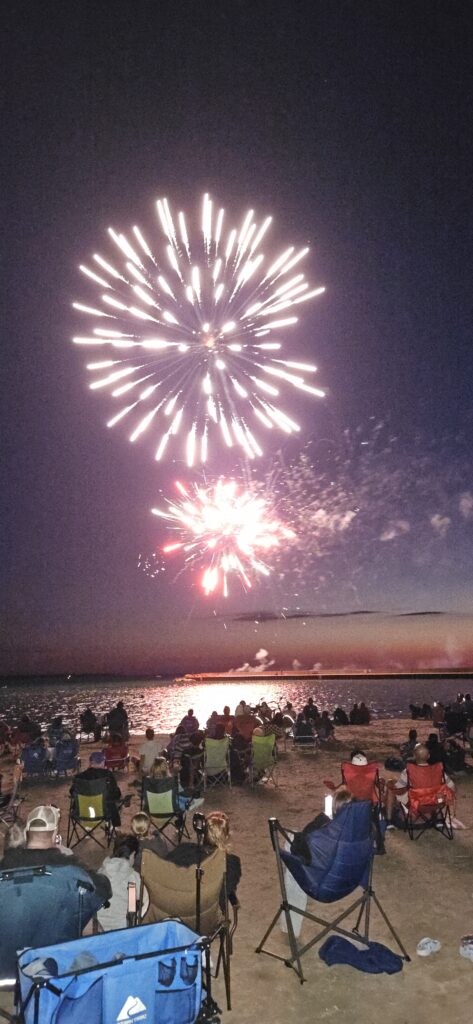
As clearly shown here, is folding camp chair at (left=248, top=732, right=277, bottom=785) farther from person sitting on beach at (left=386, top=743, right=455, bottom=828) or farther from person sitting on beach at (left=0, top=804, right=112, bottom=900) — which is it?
person sitting on beach at (left=0, top=804, right=112, bottom=900)

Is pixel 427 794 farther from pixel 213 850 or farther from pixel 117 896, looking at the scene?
pixel 117 896

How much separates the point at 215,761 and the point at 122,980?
8702 millimetres

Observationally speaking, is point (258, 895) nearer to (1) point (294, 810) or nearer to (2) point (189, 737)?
(1) point (294, 810)

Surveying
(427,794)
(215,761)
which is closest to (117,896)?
(427,794)

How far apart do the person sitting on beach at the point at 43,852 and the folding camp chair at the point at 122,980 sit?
87 centimetres

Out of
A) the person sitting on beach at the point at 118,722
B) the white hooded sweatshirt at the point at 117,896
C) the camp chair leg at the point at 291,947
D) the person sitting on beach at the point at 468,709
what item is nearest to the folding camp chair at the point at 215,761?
the camp chair leg at the point at 291,947

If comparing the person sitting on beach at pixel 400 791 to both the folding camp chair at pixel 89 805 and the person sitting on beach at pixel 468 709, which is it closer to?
the folding camp chair at pixel 89 805

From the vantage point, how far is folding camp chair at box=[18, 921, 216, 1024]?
300 centimetres

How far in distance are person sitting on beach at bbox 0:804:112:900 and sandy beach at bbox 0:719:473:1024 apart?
1.21 metres

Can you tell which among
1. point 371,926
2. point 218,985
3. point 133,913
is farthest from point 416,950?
point 133,913

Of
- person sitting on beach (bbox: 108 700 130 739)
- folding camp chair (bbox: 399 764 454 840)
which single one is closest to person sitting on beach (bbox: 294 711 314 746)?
person sitting on beach (bbox: 108 700 130 739)

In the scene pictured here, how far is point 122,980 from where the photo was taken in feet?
10.4

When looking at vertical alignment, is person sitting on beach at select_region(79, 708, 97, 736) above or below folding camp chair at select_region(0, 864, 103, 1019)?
above

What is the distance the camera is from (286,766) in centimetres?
1362
